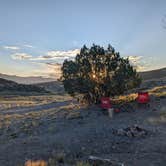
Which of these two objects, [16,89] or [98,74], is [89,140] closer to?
[98,74]

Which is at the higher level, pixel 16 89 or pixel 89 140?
pixel 16 89

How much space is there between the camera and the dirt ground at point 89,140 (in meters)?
14.5

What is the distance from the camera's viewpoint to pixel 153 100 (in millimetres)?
29984

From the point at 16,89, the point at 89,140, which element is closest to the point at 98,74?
the point at 89,140

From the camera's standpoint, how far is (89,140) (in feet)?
58.5

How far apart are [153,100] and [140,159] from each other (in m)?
16.4

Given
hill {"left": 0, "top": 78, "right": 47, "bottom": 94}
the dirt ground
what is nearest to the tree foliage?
the dirt ground

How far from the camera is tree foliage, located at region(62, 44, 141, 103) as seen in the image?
3231 cm

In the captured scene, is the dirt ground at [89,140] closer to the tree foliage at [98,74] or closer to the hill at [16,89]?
the tree foliage at [98,74]

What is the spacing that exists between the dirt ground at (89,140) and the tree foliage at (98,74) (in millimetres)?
4989

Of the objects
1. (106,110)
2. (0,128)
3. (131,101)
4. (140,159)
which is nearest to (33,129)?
(0,128)

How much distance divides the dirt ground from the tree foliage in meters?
4.99

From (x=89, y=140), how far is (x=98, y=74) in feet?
51.0

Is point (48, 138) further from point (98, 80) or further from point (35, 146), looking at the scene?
point (98, 80)
